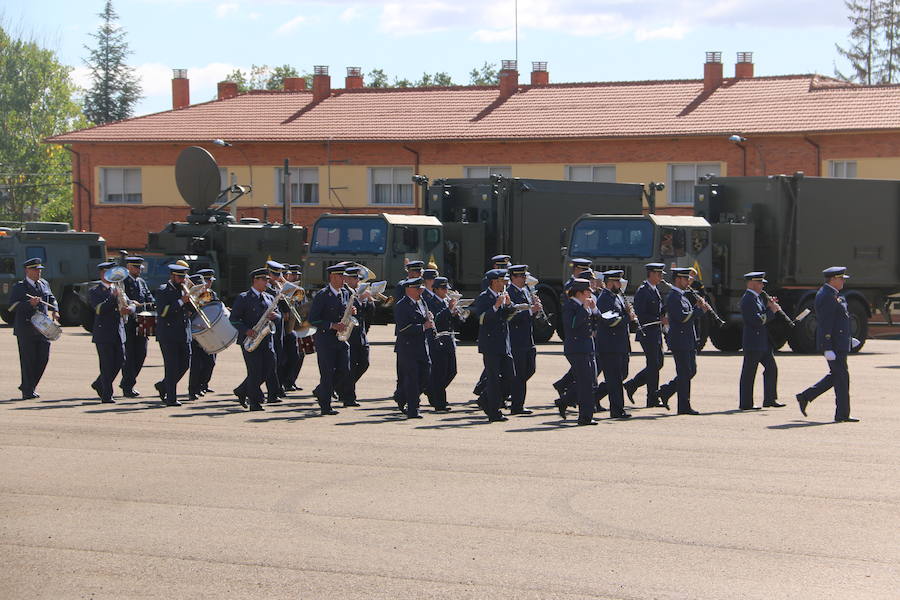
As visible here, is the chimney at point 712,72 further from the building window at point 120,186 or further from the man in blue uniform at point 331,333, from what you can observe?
the man in blue uniform at point 331,333

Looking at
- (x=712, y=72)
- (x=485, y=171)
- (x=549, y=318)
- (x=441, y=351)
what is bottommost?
(x=549, y=318)

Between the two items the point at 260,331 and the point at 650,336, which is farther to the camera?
the point at 650,336

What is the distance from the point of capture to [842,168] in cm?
4294

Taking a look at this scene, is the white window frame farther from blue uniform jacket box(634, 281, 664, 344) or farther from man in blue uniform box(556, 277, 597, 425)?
man in blue uniform box(556, 277, 597, 425)

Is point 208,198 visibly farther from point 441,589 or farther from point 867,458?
point 441,589

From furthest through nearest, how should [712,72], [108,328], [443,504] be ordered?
[712,72] → [108,328] → [443,504]

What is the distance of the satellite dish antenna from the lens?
34188 mm

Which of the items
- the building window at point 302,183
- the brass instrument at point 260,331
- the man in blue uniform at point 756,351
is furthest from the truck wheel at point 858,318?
the building window at point 302,183

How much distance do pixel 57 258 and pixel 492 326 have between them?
21.1 metres

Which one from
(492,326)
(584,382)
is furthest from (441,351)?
(584,382)

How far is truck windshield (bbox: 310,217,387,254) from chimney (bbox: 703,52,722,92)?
22.7 metres

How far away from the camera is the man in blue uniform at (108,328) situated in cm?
1713

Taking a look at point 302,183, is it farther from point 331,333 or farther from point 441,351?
point 331,333

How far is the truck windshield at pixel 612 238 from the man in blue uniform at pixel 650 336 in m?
8.90
